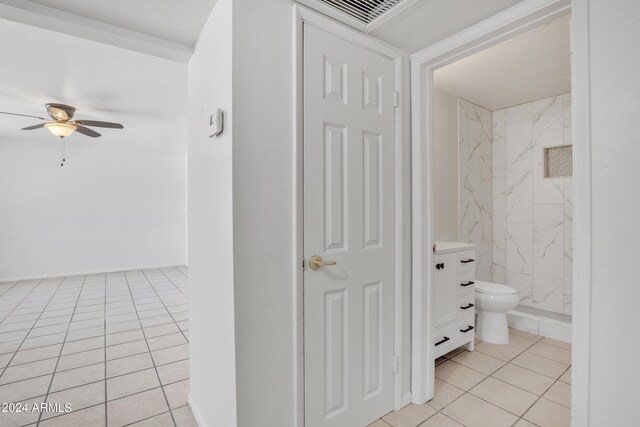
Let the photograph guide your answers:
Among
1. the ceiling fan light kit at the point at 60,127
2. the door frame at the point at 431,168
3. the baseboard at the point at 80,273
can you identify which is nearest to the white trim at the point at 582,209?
the door frame at the point at 431,168

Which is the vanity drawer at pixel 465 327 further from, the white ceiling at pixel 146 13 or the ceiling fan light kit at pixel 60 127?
the ceiling fan light kit at pixel 60 127

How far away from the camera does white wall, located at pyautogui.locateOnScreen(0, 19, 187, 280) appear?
285cm

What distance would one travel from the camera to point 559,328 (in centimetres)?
294

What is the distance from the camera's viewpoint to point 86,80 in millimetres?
3014

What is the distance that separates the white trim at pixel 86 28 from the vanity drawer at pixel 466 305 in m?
2.75

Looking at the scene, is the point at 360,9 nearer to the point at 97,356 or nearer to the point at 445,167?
the point at 445,167

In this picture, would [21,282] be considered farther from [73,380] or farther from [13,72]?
[73,380]

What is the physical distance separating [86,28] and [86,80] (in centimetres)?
186

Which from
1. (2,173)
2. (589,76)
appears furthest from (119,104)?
(589,76)

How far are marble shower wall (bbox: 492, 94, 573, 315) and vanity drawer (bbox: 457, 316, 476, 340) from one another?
1394 mm

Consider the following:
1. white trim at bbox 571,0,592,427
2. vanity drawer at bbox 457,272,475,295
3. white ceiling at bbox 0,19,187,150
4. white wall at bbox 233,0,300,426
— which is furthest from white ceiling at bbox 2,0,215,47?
vanity drawer at bbox 457,272,475,295

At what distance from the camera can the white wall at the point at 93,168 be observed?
2.85 meters

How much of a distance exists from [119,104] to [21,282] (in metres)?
Result: 4.22

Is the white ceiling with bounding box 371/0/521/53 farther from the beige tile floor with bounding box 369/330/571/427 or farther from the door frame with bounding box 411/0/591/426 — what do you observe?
the beige tile floor with bounding box 369/330/571/427
